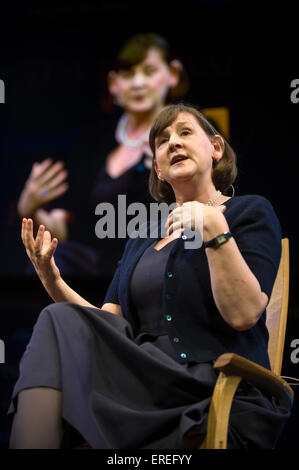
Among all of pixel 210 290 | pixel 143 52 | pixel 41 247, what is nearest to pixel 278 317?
pixel 210 290

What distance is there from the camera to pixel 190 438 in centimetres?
123

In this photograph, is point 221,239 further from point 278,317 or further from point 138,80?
point 138,80

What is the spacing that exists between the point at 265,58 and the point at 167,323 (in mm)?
2492

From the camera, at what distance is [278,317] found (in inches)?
69.1

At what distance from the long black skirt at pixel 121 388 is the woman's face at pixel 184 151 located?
0.57m

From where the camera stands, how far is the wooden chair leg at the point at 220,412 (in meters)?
1.19

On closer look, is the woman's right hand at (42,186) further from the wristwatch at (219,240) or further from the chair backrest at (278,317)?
the wristwatch at (219,240)

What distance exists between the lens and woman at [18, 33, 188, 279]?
3479 millimetres

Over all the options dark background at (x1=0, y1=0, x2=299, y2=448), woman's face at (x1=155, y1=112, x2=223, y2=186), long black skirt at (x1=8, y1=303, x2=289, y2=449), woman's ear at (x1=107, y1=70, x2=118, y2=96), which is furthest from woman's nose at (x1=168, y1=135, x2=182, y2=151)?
woman's ear at (x1=107, y1=70, x2=118, y2=96)

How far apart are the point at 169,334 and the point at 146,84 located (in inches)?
100

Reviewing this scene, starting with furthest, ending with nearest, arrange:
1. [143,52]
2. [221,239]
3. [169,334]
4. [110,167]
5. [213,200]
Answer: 1. [143,52]
2. [110,167]
3. [213,200]
4. [169,334]
5. [221,239]

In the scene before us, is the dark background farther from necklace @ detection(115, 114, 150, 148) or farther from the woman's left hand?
the woman's left hand

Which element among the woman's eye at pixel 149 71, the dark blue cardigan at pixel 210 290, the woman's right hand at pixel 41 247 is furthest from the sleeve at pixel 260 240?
the woman's eye at pixel 149 71

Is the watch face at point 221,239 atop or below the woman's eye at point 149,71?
below
